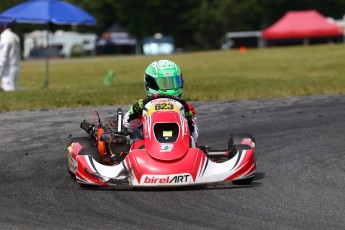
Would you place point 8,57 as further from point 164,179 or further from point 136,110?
point 164,179

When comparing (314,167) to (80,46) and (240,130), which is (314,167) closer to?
(240,130)

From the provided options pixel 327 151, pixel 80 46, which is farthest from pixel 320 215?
pixel 80 46

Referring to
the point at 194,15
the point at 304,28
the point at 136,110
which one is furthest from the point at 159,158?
the point at 194,15

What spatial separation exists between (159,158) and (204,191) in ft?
1.58

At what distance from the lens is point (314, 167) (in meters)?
9.20

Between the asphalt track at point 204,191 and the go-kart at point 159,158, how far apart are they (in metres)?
0.12

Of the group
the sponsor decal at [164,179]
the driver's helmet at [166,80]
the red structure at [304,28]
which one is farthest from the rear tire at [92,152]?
the red structure at [304,28]

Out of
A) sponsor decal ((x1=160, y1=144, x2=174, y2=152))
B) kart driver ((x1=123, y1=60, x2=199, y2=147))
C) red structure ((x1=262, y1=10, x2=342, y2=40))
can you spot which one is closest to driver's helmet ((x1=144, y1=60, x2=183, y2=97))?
kart driver ((x1=123, y1=60, x2=199, y2=147))

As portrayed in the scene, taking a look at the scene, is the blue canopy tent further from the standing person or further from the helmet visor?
the helmet visor

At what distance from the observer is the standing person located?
20391mm

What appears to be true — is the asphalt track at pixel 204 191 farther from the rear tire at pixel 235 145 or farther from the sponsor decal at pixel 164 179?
the rear tire at pixel 235 145

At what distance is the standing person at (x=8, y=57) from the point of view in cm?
2039

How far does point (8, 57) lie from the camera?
20594 mm

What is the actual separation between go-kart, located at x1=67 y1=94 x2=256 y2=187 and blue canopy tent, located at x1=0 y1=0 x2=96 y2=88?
13751 mm
